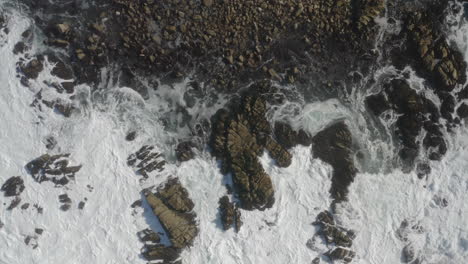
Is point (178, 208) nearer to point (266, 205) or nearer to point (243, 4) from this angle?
point (266, 205)

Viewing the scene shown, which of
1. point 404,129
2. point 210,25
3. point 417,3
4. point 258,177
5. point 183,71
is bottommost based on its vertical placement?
point 258,177

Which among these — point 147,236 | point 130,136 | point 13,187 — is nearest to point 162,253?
point 147,236

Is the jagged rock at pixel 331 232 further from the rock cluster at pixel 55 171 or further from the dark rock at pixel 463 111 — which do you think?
the rock cluster at pixel 55 171

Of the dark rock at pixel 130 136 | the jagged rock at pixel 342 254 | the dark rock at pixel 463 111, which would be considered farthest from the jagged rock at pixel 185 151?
the dark rock at pixel 463 111

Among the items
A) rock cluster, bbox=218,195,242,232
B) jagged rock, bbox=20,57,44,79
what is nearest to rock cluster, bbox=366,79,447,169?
rock cluster, bbox=218,195,242,232

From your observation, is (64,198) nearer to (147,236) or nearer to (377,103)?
(147,236)

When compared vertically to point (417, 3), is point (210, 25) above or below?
below

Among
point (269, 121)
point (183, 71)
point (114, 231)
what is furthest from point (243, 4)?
point (114, 231)
